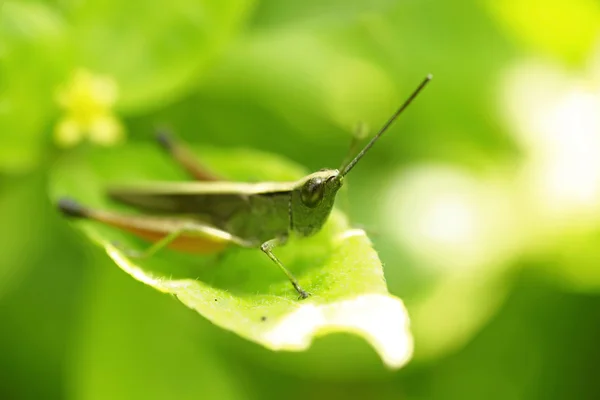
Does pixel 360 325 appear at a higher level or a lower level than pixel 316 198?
lower

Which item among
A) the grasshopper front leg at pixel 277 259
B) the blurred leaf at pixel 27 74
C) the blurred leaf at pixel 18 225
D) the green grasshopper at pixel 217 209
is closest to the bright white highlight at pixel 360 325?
the grasshopper front leg at pixel 277 259

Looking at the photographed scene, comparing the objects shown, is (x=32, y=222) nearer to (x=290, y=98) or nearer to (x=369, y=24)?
(x=290, y=98)

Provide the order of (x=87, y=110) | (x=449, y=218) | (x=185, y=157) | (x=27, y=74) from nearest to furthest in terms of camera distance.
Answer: (x=27, y=74)
(x=87, y=110)
(x=185, y=157)
(x=449, y=218)

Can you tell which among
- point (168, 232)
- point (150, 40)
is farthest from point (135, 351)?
point (150, 40)

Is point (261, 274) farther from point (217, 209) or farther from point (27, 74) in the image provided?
point (27, 74)

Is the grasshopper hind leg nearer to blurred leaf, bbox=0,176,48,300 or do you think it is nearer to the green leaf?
the green leaf

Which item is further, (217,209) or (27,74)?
(217,209)
